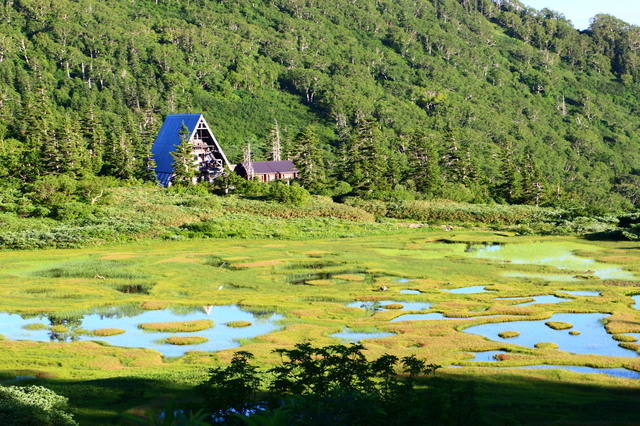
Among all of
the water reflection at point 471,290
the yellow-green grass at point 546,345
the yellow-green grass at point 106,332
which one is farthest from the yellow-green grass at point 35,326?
the water reflection at point 471,290

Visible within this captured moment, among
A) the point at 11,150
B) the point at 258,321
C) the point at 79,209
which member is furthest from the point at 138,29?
the point at 258,321

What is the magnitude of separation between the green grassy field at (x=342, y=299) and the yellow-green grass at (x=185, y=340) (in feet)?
6.21

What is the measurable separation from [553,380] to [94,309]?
75.7 feet

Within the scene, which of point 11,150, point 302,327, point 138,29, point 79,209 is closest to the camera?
point 302,327

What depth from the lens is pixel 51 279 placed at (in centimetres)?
4309

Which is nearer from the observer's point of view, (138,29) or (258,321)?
(258,321)

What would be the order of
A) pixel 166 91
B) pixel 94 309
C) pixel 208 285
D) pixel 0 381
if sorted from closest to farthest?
pixel 0 381 → pixel 94 309 → pixel 208 285 → pixel 166 91

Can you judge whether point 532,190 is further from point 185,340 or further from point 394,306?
point 185,340

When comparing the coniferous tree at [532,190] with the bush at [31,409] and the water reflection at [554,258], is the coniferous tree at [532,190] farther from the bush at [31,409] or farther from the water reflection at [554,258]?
the bush at [31,409]

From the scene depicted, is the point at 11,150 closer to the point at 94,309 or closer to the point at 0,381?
the point at 94,309

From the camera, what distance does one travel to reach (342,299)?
1522 inches

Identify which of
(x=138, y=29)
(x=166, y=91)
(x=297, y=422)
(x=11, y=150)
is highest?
(x=138, y=29)

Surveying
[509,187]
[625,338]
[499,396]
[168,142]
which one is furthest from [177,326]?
[509,187]

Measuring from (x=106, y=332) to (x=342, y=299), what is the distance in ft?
42.6
